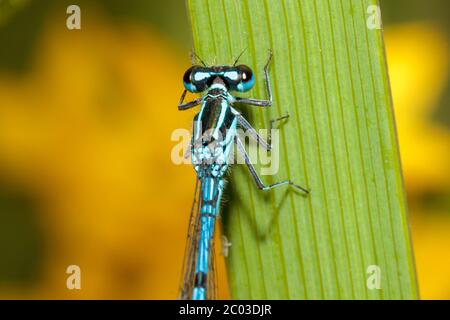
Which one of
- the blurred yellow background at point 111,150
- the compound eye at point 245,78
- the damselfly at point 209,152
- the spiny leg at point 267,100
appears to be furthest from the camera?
the blurred yellow background at point 111,150

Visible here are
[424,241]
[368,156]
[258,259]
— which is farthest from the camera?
[424,241]

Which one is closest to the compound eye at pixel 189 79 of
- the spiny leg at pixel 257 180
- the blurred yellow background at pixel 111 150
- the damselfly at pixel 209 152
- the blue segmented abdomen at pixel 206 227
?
the damselfly at pixel 209 152

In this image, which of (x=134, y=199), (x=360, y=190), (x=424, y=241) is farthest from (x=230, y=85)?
(x=424, y=241)

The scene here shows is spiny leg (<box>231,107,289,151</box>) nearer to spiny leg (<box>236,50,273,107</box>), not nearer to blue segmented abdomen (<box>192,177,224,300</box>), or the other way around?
spiny leg (<box>236,50,273,107</box>)

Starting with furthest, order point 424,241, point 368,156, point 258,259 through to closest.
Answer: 1. point 424,241
2. point 258,259
3. point 368,156

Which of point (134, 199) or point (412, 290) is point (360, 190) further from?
point (134, 199)

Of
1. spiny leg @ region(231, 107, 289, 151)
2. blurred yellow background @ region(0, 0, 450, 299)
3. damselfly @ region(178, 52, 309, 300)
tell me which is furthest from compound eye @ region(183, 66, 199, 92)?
blurred yellow background @ region(0, 0, 450, 299)

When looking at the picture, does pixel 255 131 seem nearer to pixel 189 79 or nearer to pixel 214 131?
pixel 214 131

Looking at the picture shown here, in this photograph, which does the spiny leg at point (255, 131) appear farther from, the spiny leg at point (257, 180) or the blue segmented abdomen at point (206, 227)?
the blue segmented abdomen at point (206, 227)
